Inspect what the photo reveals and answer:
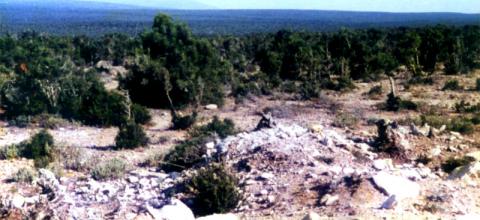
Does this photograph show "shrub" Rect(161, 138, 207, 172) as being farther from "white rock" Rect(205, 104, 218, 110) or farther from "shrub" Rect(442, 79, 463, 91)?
"shrub" Rect(442, 79, 463, 91)

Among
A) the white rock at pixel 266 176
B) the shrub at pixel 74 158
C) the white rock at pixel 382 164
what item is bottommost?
the shrub at pixel 74 158

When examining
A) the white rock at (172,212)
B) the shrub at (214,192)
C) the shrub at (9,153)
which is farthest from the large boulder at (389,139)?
the shrub at (9,153)

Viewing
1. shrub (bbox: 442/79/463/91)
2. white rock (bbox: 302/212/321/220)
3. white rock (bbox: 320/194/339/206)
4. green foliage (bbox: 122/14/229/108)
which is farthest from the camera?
shrub (bbox: 442/79/463/91)

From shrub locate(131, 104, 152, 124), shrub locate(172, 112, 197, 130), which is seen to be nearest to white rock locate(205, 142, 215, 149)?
shrub locate(172, 112, 197, 130)

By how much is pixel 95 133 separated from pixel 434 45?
19562mm

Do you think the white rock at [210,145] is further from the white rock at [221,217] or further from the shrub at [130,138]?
the white rock at [221,217]

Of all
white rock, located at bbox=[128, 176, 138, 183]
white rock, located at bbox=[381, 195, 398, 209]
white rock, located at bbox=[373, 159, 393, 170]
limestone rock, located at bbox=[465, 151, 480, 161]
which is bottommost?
white rock, located at bbox=[128, 176, 138, 183]

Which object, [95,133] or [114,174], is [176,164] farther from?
[95,133]

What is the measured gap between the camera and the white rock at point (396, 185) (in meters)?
9.48

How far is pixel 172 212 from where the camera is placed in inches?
363

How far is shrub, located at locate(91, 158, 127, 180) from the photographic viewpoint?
39.7ft

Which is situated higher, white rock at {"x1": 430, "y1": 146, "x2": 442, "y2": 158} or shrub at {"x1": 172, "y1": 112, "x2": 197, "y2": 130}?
white rock at {"x1": 430, "y1": 146, "x2": 442, "y2": 158}

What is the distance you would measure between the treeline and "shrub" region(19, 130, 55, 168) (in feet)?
14.7

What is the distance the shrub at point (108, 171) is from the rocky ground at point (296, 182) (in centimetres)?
15
